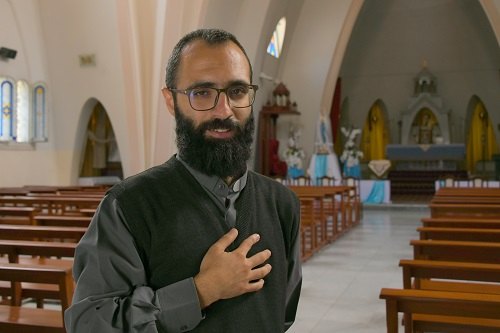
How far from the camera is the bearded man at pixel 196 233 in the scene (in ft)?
3.88

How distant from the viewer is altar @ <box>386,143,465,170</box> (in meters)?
18.1

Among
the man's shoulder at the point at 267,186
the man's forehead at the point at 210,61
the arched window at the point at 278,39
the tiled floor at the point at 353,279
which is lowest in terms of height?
the tiled floor at the point at 353,279

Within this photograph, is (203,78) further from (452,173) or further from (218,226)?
(452,173)

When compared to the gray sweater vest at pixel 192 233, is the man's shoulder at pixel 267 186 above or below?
above

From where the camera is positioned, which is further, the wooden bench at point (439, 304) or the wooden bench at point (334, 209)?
the wooden bench at point (334, 209)

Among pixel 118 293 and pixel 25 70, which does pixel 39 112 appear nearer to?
pixel 25 70

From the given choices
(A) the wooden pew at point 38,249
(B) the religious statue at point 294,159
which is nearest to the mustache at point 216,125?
(A) the wooden pew at point 38,249

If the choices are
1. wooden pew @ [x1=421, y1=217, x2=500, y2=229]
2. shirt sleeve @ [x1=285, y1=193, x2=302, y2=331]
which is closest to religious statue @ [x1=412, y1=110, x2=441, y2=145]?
wooden pew @ [x1=421, y1=217, x2=500, y2=229]

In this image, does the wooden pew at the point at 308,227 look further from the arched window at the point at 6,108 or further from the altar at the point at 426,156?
the altar at the point at 426,156

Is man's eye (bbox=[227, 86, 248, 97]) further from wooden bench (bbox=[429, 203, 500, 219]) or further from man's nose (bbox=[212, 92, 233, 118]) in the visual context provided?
wooden bench (bbox=[429, 203, 500, 219])

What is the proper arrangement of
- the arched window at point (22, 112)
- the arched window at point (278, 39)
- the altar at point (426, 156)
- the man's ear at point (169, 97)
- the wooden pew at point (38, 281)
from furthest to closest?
the altar at point (426, 156) < the arched window at point (278, 39) < the arched window at point (22, 112) < the wooden pew at point (38, 281) < the man's ear at point (169, 97)

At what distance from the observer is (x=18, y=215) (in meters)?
5.55

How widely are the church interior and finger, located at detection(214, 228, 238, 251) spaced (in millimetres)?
1927

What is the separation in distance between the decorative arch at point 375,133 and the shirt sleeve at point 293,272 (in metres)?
20.9
